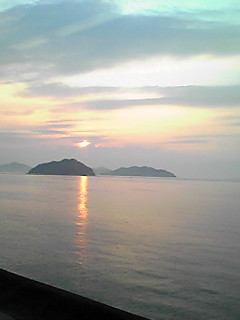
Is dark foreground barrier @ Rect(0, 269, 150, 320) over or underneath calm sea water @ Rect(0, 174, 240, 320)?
over

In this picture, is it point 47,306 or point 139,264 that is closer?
point 47,306

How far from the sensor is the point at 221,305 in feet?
31.0

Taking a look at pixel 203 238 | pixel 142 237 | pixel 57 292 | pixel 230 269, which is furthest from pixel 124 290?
pixel 203 238

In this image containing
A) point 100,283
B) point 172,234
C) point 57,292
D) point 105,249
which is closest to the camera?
point 57,292

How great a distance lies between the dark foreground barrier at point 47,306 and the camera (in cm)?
525

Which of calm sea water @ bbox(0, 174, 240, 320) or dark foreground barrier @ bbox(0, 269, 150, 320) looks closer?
dark foreground barrier @ bbox(0, 269, 150, 320)

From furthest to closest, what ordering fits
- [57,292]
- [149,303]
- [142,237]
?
[142,237] → [149,303] → [57,292]

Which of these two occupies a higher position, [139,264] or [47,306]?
[47,306]

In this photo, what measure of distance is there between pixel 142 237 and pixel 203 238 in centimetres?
377

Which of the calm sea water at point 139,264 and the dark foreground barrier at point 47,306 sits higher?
the dark foreground barrier at point 47,306

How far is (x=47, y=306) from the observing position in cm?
567

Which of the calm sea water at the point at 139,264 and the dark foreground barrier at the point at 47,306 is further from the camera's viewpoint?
the calm sea water at the point at 139,264

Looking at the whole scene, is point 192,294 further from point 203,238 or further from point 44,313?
point 203,238

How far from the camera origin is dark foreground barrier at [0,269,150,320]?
5.25m
